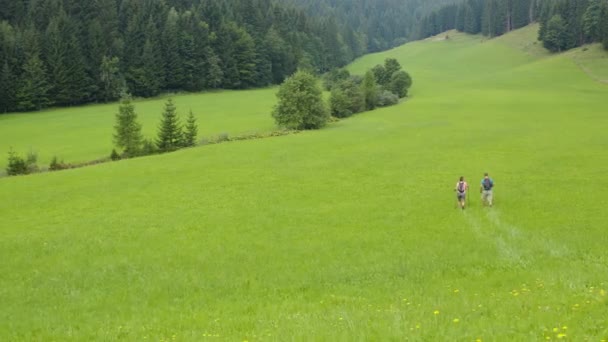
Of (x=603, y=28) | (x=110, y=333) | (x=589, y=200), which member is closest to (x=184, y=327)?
→ (x=110, y=333)

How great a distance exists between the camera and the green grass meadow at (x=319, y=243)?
15312 millimetres

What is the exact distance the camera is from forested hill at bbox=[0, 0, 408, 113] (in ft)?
342

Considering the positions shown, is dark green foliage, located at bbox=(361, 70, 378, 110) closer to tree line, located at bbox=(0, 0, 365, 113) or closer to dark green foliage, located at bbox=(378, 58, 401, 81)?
dark green foliage, located at bbox=(378, 58, 401, 81)

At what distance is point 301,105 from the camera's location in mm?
76562

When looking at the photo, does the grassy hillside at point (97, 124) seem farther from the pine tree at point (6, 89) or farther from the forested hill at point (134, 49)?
the forested hill at point (134, 49)

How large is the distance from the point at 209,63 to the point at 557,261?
116m

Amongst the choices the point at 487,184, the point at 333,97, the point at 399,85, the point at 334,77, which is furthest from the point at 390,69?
the point at 487,184

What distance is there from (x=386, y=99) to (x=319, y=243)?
75941 mm

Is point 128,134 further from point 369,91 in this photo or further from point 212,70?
point 212,70

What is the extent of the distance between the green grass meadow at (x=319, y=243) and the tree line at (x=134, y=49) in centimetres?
4946

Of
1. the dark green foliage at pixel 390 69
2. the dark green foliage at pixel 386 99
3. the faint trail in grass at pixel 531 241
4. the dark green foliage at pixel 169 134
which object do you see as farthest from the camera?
the dark green foliage at pixel 390 69

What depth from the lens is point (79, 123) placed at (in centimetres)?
8856

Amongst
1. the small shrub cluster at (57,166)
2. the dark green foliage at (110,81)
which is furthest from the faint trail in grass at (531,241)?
the dark green foliage at (110,81)

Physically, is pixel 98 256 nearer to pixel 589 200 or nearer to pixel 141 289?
pixel 141 289
